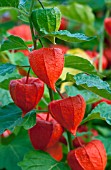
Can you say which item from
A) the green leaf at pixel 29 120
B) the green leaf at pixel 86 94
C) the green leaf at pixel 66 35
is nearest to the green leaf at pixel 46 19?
the green leaf at pixel 66 35

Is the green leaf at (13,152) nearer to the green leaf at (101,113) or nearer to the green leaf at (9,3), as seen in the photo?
the green leaf at (101,113)

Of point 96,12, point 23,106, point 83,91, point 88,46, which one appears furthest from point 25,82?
point 96,12

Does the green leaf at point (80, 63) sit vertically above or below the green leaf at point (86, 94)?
above

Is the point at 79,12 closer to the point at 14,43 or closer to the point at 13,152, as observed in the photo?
the point at 13,152

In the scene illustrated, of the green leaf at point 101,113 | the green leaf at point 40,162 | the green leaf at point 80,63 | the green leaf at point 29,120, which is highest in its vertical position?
the green leaf at point 80,63

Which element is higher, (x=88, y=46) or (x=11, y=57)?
(x=11, y=57)

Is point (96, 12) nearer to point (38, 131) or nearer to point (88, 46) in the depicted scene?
point (88, 46)

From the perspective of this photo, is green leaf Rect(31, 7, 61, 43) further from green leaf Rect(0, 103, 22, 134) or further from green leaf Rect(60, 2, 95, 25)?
green leaf Rect(60, 2, 95, 25)

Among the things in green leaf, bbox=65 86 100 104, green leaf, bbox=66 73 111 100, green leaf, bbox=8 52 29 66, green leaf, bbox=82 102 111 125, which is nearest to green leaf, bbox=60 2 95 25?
green leaf, bbox=8 52 29 66
